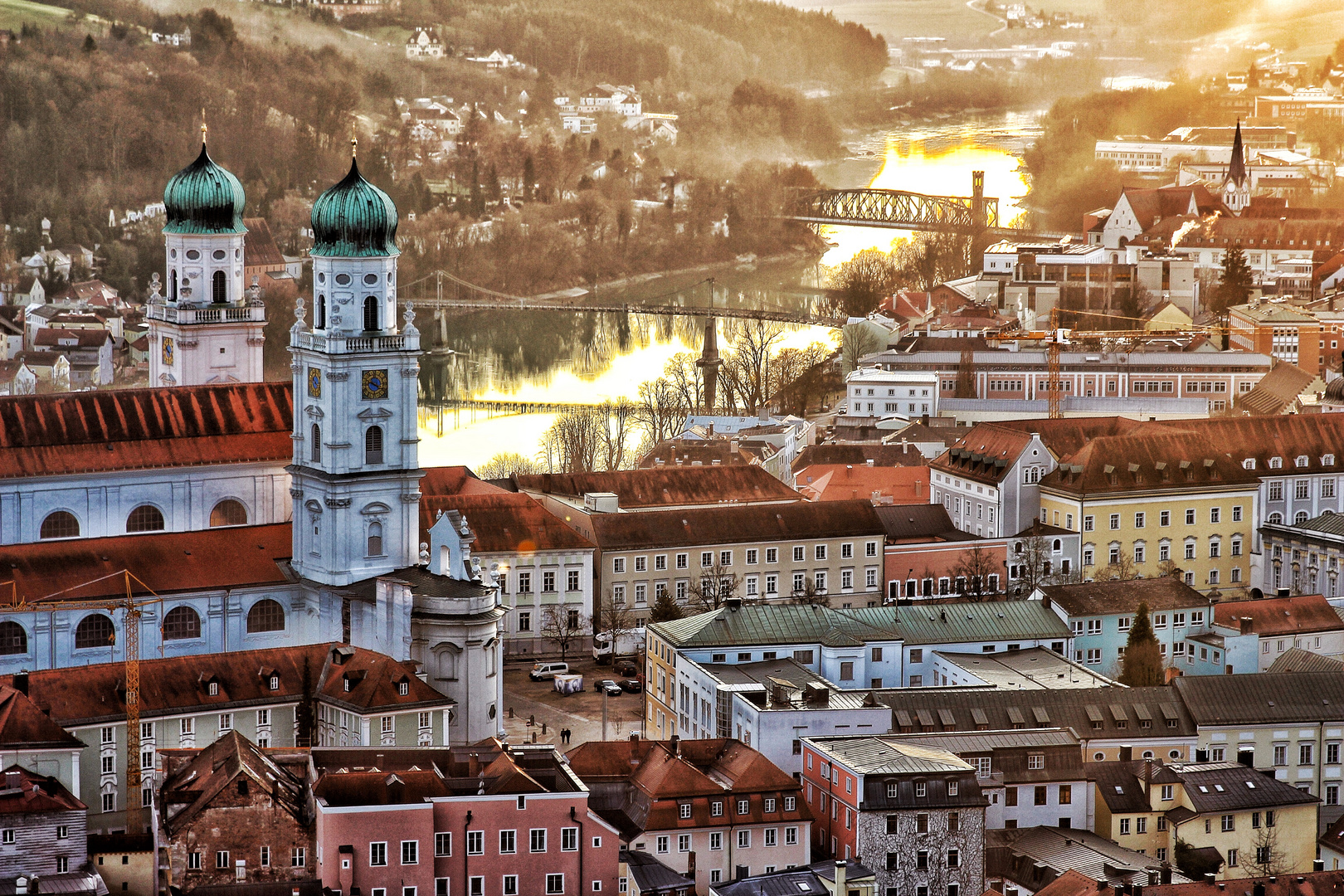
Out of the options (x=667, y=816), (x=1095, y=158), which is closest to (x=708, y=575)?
(x=667, y=816)

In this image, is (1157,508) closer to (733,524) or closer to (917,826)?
(733,524)

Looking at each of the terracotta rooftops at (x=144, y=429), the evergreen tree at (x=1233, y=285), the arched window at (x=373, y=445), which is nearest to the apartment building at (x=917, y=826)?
the arched window at (x=373, y=445)

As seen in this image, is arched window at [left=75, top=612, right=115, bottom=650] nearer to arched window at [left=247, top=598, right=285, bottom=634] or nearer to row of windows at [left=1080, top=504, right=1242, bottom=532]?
arched window at [left=247, top=598, right=285, bottom=634]

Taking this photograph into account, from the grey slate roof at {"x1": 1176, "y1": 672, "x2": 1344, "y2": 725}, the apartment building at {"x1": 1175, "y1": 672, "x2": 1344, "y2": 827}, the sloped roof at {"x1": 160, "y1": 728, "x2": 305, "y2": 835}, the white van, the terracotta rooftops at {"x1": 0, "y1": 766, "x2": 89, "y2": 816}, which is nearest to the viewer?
the sloped roof at {"x1": 160, "y1": 728, "x2": 305, "y2": 835}

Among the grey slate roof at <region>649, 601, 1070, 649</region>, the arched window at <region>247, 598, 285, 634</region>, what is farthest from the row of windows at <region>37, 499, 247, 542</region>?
the grey slate roof at <region>649, 601, 1070, 649</region>

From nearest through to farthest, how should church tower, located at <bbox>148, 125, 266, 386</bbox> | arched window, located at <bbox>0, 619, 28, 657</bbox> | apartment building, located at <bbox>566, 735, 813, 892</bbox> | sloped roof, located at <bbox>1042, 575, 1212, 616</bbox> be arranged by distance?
apartment building, located at <bbox>566, 735, 813, 892</bbox> < arched window, located at <bbox>0, 619, 28, 657</bbox> < sloped roof, located at <bbox>1042, 575, 1212, 616</bbox> < church tower, located at <bbox>148, 125, 266, 386</bbox>

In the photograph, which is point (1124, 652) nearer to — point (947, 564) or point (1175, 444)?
point (947, 564)
